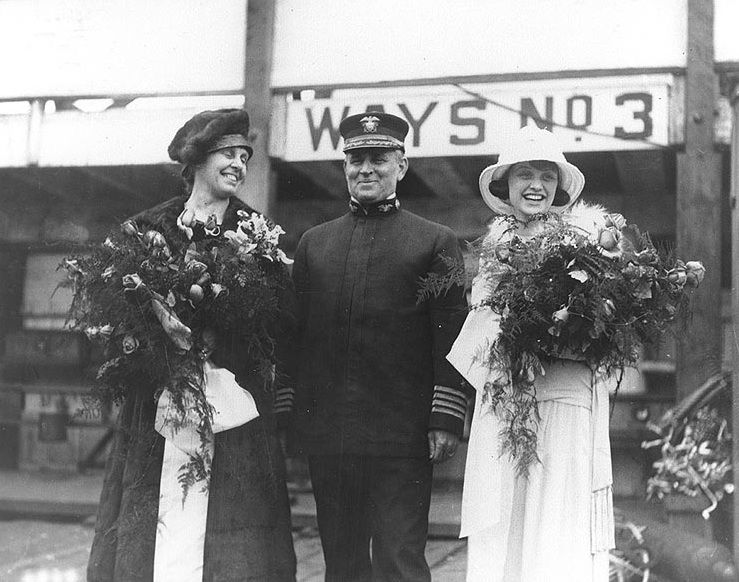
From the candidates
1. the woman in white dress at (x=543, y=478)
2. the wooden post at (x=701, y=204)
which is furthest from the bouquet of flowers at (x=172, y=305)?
the wooden post at (x=701, y=204)

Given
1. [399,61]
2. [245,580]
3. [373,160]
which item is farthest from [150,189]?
[245,580]

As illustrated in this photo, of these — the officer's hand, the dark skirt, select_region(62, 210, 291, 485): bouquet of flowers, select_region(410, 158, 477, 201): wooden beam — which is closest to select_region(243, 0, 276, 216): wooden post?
select_region(410, 158, 477, 201): wooden beam

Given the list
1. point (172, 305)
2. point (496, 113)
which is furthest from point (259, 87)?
point (172, 305)

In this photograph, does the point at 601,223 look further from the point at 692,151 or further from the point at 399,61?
the point at 399,61

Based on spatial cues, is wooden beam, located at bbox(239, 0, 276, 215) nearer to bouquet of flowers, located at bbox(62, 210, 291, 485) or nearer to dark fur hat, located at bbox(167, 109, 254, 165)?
dark fur hat, located at bbox(167, 109, 254, 165)

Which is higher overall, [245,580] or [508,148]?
[508,148]

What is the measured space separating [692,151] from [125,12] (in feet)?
11.3

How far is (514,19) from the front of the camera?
5.24m

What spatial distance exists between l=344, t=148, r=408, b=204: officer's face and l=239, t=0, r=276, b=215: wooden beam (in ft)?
6.72

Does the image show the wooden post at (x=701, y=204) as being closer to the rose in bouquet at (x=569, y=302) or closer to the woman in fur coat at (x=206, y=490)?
the rose in bouquet at (x=569, y=302)

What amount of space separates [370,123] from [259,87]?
2.20 metres

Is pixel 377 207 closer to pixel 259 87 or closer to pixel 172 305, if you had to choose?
pixel 172 305

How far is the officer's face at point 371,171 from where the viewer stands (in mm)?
3604

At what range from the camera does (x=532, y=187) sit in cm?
340
